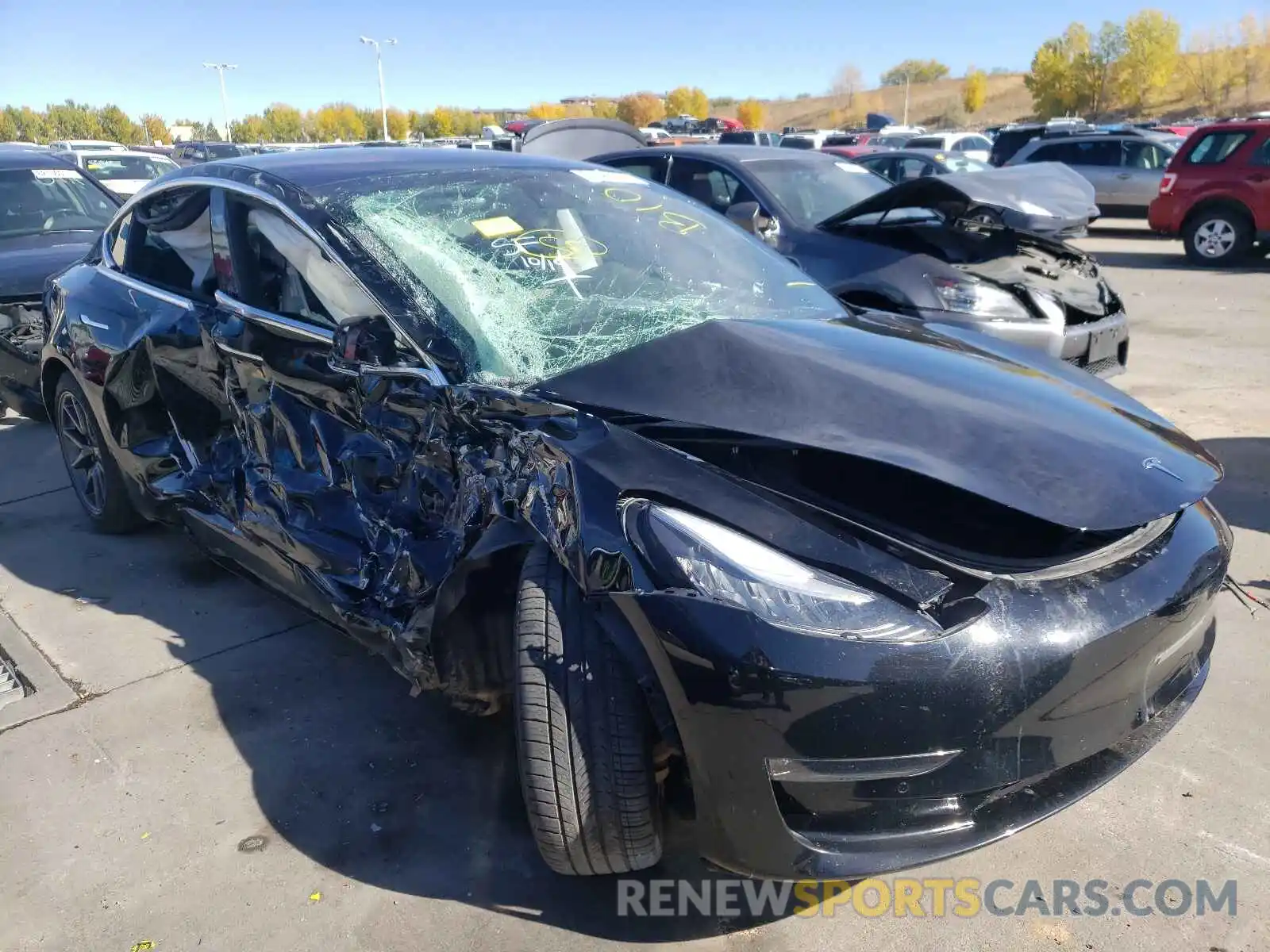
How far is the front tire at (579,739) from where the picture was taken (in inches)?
80.0

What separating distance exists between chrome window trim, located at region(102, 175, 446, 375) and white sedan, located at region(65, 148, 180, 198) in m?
10.5

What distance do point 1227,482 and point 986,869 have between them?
331 centimetres

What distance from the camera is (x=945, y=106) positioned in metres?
85.8

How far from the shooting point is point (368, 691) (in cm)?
323

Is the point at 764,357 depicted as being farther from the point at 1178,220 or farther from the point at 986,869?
the point at 1178,220

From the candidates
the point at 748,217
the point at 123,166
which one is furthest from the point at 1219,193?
the point at 123,166

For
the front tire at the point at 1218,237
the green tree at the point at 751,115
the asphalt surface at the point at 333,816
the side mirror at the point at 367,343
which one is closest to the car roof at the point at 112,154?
the asphalt surface at the point at 333,816

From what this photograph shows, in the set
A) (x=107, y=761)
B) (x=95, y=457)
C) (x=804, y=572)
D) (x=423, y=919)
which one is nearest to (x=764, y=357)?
(x=804, y=572)

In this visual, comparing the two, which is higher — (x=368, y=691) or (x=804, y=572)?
(x=804, y=572)

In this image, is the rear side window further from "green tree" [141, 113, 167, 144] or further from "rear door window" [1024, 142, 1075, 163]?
"green tree" [141, 113, 167, 144]

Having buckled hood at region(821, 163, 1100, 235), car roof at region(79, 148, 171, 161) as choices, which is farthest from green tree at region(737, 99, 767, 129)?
buckled hood at region(821, 163, 1100, 235)

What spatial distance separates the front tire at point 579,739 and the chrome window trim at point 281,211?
714 mm

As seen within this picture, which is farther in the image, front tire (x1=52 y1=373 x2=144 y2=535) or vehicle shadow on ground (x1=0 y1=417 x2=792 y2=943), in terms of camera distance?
front tire (x1=52 y1=373 x2=144 y2=535)

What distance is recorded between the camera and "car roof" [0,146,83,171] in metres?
7.37
